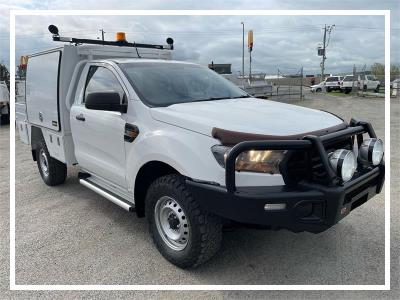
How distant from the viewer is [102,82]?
434 centimetres

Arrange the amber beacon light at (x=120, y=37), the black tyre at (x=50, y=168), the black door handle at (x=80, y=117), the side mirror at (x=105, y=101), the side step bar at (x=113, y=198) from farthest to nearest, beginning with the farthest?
1. the black tyre at (x=50, y=168)
2. the amber beacon light at (x=120, y=37)
3. the black door handle at (x=80, y=117)
4. the side step bar at (x=113, y=198)
5. the side mirror at (x=105, y=101)

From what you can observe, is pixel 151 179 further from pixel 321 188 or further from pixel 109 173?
pixel 321 188

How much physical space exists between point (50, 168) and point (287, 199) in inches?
168

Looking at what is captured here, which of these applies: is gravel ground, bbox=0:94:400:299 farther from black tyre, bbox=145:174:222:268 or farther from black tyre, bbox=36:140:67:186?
black tyre, bbox=36:140:67:186

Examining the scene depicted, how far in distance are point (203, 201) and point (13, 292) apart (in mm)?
1799

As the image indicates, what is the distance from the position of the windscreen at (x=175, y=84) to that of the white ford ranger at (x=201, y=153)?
0.01 metres

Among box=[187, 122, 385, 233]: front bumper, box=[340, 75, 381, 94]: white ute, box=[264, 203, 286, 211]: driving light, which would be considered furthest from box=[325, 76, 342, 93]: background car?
box=[264, 203, 286, 211]: driving light

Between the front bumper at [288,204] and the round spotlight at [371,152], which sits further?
the round spotlight at [371,152]

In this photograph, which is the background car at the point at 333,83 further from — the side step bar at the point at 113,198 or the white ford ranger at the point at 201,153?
the side step bar at the point at 113,198

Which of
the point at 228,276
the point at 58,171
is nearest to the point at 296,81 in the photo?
the point at 58,171

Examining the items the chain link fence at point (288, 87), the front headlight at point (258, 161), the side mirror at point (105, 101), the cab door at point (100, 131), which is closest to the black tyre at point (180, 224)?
the front headlight at point (258, 161)

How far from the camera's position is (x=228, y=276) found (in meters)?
3.28

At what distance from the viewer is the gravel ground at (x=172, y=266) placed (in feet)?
10.6

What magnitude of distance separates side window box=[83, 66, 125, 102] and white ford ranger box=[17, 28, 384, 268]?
0.04 feet
